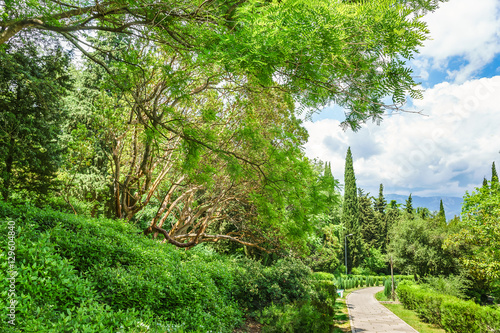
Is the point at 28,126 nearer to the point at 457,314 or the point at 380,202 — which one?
the point at 457,314

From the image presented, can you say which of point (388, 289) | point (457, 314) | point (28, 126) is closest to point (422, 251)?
point (388, 289)

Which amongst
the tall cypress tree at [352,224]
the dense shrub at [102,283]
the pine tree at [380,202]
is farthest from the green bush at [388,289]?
the pine tree at [380,202]

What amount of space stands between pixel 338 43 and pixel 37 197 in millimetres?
12965

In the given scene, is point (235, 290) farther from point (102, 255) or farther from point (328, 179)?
point (328, 179)

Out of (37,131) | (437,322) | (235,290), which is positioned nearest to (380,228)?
(437,322)

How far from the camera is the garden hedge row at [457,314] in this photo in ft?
35.8

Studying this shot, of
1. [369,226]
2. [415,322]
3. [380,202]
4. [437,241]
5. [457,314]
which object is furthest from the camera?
[380,202]

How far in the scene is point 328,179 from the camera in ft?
15.4

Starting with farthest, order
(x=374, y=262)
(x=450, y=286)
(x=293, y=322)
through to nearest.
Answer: (x=374, y=262)
(x=450, y=286)
(x=293, y=322)

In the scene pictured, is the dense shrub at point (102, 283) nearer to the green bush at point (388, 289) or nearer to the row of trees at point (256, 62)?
the row of trees at point (256, 62)

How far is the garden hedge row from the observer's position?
A: 430 inches

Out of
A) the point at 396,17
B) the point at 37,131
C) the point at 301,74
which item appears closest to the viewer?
the point at 396,17

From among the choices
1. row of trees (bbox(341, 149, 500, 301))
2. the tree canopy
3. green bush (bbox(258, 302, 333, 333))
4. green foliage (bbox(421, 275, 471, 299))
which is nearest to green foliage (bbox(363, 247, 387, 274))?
row of trees (bbox(341, 149, 500, 301))

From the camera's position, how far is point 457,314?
471 inches
